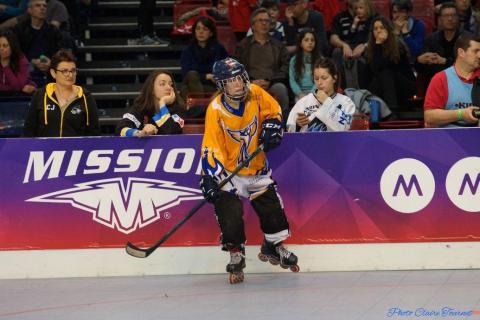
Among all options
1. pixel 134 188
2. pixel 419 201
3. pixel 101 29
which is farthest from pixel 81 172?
pixel 101 29

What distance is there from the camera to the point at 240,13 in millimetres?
12828

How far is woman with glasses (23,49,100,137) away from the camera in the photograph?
9422 millimetres

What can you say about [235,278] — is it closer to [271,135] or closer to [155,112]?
[271,135]

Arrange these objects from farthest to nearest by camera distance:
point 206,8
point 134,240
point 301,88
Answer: point 206,8 → point 301,88 → point 134,240

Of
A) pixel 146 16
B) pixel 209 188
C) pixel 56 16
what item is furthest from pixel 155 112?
pixel 56 16

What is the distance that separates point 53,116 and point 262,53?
2.96 meters

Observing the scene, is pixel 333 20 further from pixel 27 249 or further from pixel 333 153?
pixel 27 249

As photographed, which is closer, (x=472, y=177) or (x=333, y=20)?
(x=472, y=177)

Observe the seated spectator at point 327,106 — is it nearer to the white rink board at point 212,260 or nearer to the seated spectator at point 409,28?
the white rink board at point 212,260

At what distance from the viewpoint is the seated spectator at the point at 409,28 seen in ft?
39.4

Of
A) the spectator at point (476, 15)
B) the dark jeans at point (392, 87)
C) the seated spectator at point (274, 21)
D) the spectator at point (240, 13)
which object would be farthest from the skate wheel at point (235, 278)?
the spectator at point (240, 13)

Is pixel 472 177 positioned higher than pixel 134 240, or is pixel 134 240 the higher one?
pixel 472 177

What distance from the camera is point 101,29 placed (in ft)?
46.0

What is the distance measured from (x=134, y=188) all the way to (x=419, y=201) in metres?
2.26
